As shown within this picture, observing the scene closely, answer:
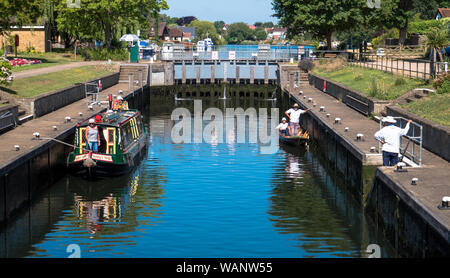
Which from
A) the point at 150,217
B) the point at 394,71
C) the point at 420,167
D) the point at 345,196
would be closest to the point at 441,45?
the point at 394,71

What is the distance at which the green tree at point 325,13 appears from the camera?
79438 mm

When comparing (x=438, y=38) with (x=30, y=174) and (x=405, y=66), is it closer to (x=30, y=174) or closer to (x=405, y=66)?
(x=405, y=66)

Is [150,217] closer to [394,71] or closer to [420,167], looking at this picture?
[420,167]

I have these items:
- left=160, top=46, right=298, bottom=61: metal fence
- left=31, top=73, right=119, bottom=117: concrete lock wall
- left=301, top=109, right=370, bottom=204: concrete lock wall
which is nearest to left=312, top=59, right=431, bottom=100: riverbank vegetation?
left=301, top=109, right=370, bottom=204: concrete lock wall

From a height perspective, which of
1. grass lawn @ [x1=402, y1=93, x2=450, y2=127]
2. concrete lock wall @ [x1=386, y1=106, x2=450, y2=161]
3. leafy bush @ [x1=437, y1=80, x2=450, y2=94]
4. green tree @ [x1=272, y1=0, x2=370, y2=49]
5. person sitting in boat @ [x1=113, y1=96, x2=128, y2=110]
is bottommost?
concrete lock wall @ [x1=386, y1=106, x2=450, y2=161]

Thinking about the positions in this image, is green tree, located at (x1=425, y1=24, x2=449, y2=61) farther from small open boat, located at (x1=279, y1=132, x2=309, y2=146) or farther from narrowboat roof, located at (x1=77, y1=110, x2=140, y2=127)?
narrowboat roof, located at (x1=77, y1=110, x2=140, y2=127)

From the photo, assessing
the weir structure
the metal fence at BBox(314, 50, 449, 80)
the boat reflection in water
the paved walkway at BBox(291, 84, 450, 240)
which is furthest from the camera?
the metal fence at BBox(314, 50, 449, 80)

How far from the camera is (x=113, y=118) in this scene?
Answer: 35406mm

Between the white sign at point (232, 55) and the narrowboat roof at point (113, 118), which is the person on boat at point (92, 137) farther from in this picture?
the white sign at point (232, 55)

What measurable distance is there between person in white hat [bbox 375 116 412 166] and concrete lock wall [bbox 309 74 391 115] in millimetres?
15258

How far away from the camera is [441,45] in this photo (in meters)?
43.9

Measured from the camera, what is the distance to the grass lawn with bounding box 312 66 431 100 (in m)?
41.7
